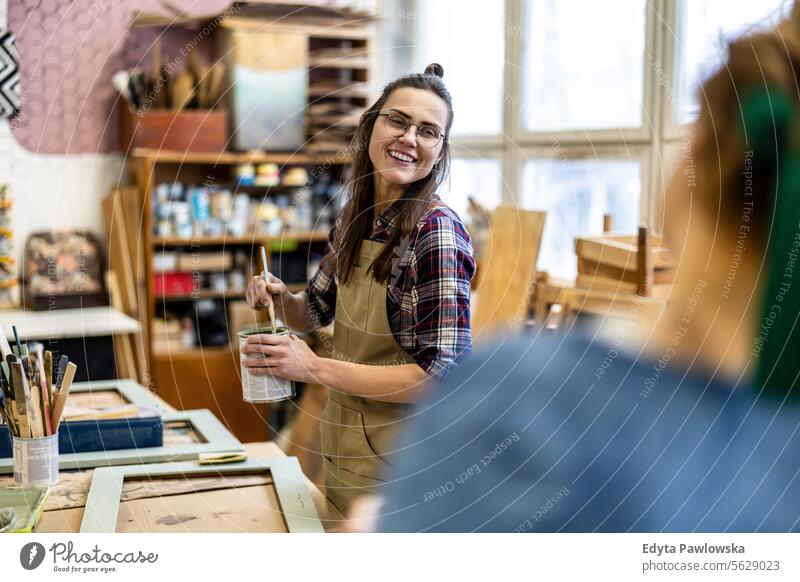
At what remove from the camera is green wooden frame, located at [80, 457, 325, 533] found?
1.10 m

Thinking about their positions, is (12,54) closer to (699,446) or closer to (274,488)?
(274,488)

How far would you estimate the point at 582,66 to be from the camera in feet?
7.00

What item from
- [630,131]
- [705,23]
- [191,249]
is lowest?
[191,249]

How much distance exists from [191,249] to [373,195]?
1.92 m

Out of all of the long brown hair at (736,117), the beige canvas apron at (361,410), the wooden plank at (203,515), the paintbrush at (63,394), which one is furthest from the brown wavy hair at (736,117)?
the paintbrush at (63,394)

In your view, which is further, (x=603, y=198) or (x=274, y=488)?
(x=603, y=198)

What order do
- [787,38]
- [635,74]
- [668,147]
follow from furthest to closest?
[635,74] < [668,147] < [787,38]

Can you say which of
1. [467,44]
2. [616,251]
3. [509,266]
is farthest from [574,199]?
[616,251]

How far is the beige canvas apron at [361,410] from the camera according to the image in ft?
3.78

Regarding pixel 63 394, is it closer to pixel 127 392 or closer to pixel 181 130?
pixel 127 392
